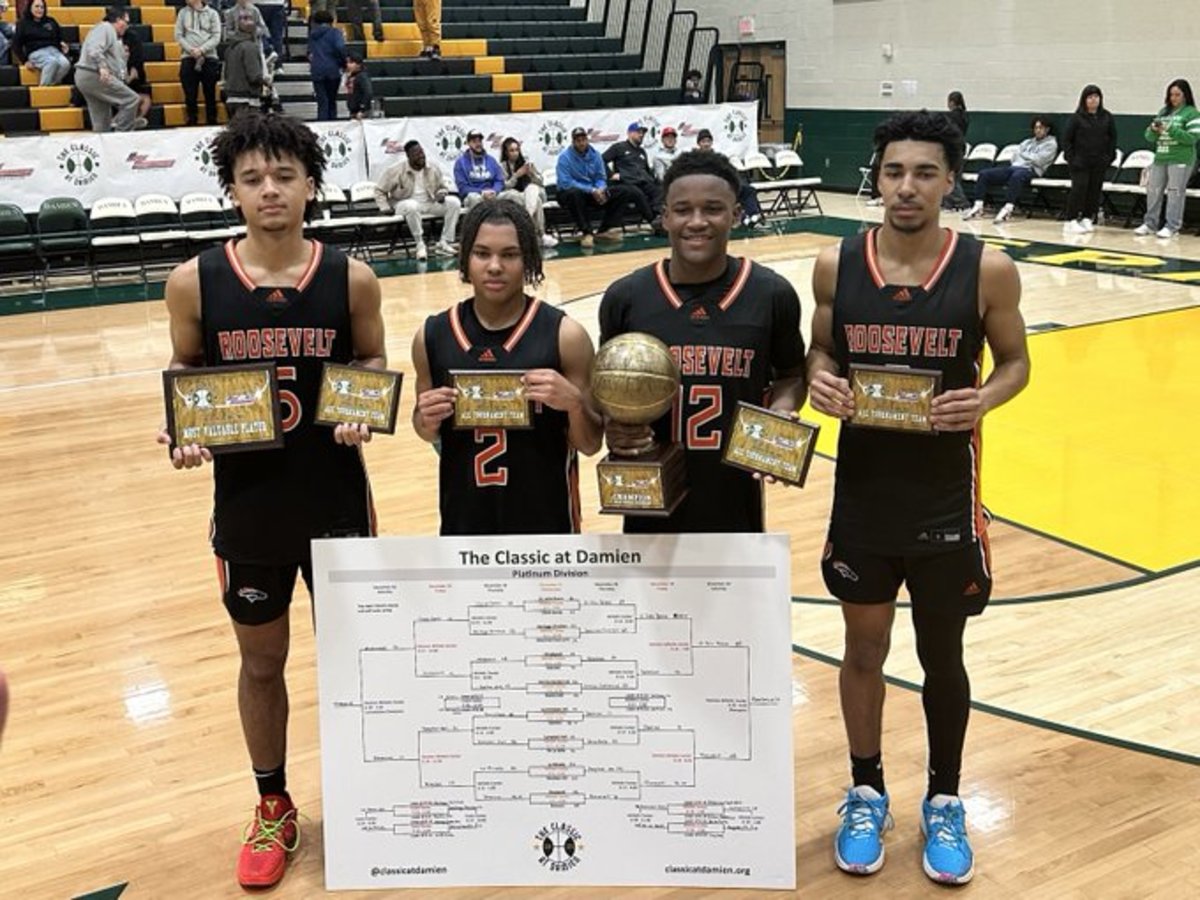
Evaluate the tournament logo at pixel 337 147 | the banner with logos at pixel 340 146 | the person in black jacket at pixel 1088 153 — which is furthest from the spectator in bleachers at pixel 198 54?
the person in black jacket at pixel 1088 153

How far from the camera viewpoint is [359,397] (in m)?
2.85

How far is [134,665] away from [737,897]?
2.54 meters

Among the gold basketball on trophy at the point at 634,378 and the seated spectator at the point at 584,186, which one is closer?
the gold basketball on trophy at the point at 634,378

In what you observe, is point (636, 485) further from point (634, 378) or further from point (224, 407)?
point (224, 407)

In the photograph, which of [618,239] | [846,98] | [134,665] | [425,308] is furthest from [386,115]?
[134,665]

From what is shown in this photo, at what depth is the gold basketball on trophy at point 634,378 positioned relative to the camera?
2723mm

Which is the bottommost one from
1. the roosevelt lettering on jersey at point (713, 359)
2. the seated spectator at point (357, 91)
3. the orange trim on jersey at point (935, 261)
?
the roosevelt lettering on jersey at point (713, 359)

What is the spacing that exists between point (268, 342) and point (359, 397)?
1.06 feet

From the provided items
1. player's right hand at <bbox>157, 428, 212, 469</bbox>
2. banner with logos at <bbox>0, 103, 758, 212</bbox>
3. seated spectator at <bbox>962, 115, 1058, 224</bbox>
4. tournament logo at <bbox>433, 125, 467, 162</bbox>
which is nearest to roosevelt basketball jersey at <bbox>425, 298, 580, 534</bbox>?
player's right hand at <bbox>157, 428, 212, 469</bbox>

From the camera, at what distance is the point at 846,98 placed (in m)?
20.3

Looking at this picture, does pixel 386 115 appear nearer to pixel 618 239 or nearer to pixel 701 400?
pixel 618 239

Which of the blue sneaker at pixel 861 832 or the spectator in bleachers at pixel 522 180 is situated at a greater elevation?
the spectator in bleachers at pixel 522 180

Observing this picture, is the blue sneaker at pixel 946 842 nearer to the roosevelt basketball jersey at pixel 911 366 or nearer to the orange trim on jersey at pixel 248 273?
the roosevelt basketball jersey at pixel 911 366

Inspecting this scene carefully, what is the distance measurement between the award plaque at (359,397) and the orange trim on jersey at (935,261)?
113cm
